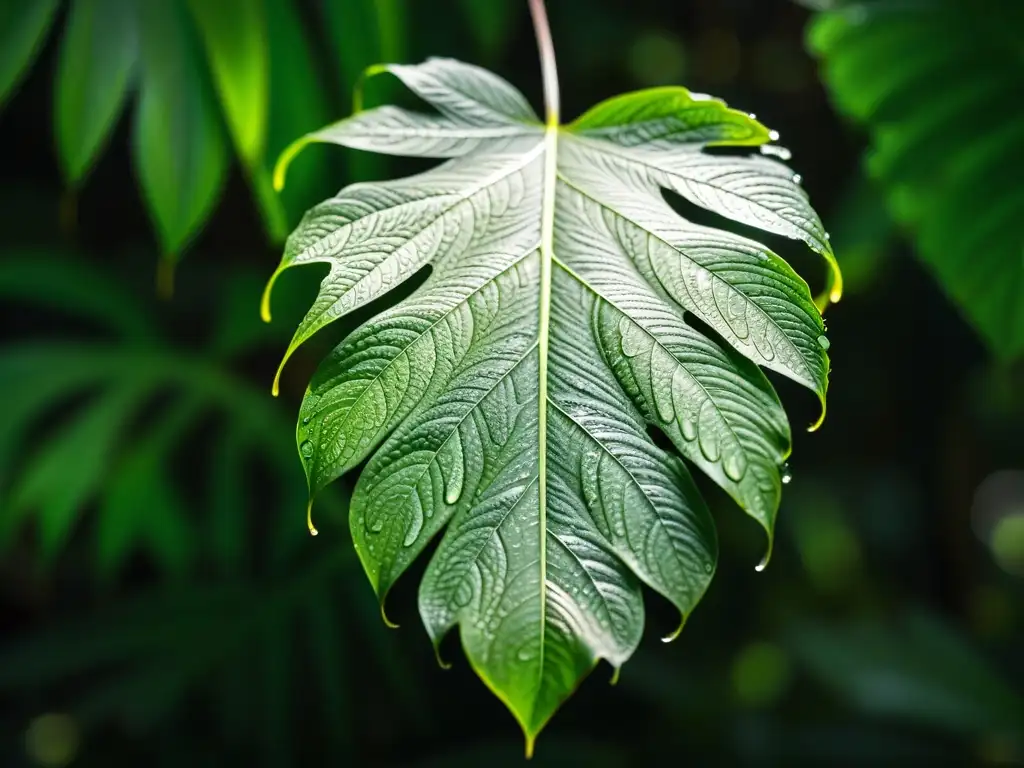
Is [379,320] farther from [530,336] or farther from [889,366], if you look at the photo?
[889,366]

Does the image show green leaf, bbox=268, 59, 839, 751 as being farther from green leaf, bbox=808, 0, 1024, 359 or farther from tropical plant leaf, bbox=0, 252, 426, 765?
tropical plant leaf, bbox=0, 252, 426, 765

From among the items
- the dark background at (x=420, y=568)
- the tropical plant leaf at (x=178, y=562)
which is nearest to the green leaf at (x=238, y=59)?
the dark background at (x=420, y=568)

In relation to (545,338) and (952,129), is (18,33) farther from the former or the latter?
(952,129)

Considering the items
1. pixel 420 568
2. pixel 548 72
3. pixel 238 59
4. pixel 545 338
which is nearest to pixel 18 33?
pixel 238 59

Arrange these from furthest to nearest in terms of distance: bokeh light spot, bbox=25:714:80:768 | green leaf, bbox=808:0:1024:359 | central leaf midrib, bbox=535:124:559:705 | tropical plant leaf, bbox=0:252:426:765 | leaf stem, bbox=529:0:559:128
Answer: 1. bokeh light spot, bbox=25:714:80:768
2. tropical plant leaf, bbox=0:252:426:765
3. green leaf, bbox=808:0:1024:359
4. leaf stem, bbox=529:0:559:128
5. central leaf midrib, bbox=535:124:559:705

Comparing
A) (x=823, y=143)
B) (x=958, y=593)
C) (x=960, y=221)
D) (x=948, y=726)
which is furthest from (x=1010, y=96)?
(x=958, y=593)

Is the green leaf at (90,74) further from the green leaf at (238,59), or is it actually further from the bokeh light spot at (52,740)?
the bokeh light spot at (52,740)

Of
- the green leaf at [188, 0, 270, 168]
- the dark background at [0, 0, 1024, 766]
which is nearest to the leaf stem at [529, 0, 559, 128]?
the green leaf at [188, 0, 270, 168]
